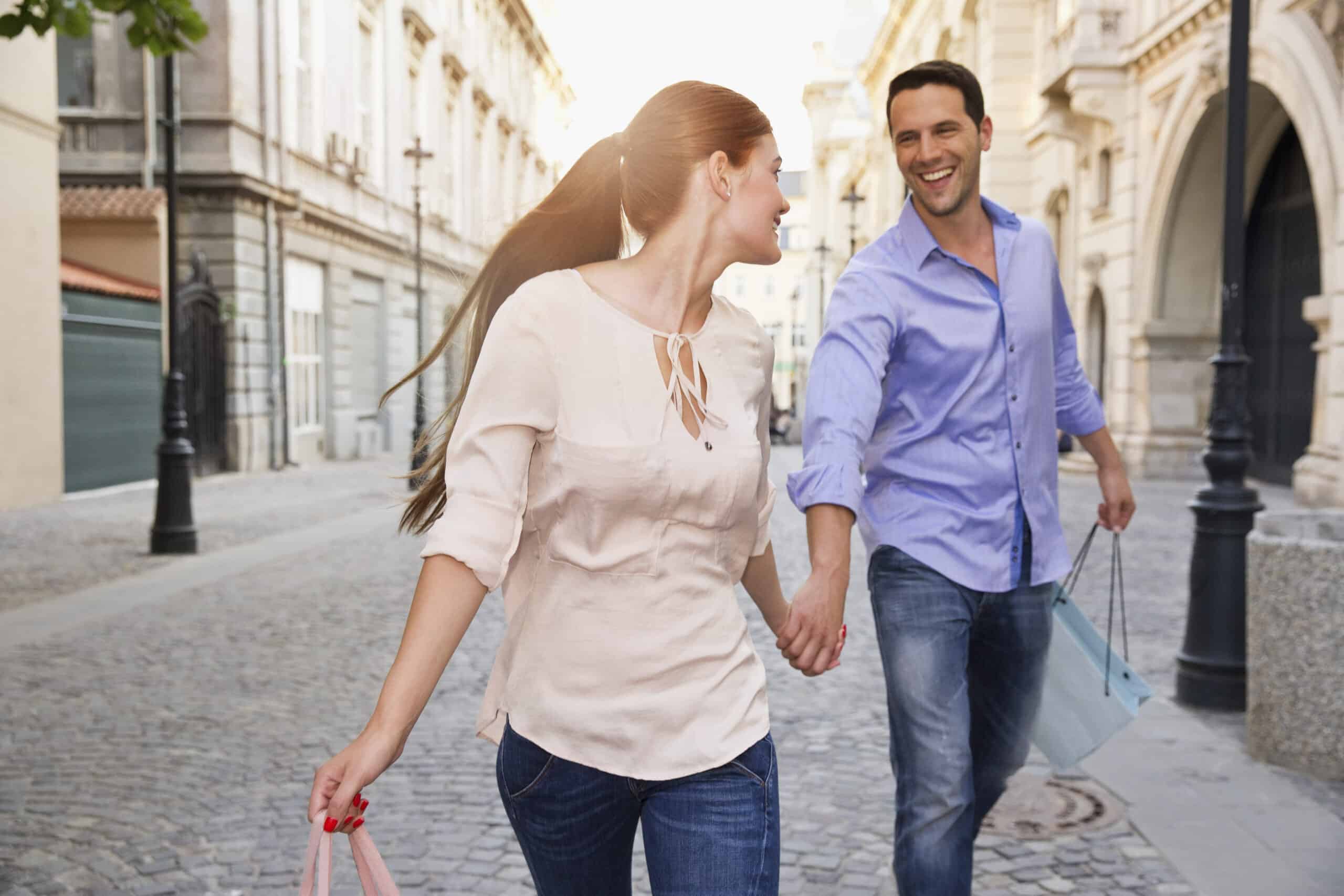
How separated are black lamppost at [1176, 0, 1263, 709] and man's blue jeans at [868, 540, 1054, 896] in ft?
11.0

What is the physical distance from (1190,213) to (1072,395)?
18.1 m

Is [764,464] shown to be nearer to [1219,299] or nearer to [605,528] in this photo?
[605,528]

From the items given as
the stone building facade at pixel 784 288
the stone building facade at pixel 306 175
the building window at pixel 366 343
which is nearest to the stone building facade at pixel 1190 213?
the stone building facade at pixel 306 175

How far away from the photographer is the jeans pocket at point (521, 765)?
209cm

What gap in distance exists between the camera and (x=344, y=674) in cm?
702

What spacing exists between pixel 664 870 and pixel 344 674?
5245 mm

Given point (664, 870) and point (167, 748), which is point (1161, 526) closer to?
point (167, 748)

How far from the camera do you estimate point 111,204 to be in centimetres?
2150

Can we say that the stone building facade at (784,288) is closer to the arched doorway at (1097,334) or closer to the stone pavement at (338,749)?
the arched doorway at (1097,334)

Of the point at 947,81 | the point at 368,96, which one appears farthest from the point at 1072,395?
the point at 368,96

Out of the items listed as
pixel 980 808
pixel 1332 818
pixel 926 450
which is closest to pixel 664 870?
pixel 926 450

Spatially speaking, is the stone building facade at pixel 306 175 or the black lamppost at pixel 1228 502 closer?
the black lamppost at pixel 1228 502

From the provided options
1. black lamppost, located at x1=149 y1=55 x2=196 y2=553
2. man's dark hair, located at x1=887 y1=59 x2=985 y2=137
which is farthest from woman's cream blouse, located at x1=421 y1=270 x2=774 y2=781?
black lamppost, located at x1=149 y1=55 x2=196 y2=553

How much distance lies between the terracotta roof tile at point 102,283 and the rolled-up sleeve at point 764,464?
57.2ft
